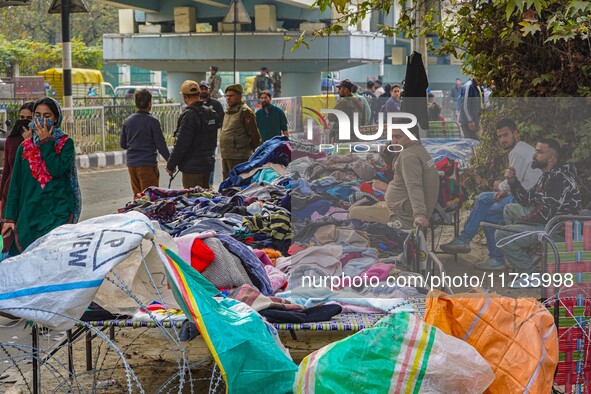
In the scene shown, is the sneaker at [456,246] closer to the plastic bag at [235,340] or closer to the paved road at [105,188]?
the plastic bag at [235,340]

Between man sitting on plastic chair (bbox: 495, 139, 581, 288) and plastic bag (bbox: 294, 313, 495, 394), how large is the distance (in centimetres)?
99

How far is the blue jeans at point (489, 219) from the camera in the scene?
5234 mm

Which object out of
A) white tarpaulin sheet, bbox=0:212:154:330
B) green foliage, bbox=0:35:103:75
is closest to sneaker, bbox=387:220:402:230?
white tarpaulin sheet, bbox=0:212:154:330

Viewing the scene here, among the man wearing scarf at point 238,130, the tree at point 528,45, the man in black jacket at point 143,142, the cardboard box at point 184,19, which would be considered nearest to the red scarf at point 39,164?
the tree at point 528,45

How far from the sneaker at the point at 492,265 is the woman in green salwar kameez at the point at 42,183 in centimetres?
330

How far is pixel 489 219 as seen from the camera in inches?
207

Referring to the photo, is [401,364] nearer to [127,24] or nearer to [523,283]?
[523,283]

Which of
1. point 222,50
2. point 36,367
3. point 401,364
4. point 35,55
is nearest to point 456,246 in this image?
point 401,364

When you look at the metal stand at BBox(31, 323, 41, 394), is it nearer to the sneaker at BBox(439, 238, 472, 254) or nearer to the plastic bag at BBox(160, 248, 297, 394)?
the plastic bag at BBox(160, 248, 297, 394)

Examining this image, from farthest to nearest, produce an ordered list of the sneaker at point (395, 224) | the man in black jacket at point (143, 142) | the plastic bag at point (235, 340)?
the man in black jacket at point (143, 142)
the sneaker at point (395, 224)
the plastic bag at point (235, 340)

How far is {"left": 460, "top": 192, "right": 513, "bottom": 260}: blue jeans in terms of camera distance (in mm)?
5234

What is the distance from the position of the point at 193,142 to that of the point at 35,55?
115ft

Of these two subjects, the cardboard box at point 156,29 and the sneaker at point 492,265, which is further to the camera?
the cardboard box at point 156,29

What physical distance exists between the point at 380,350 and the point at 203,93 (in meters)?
9.47
